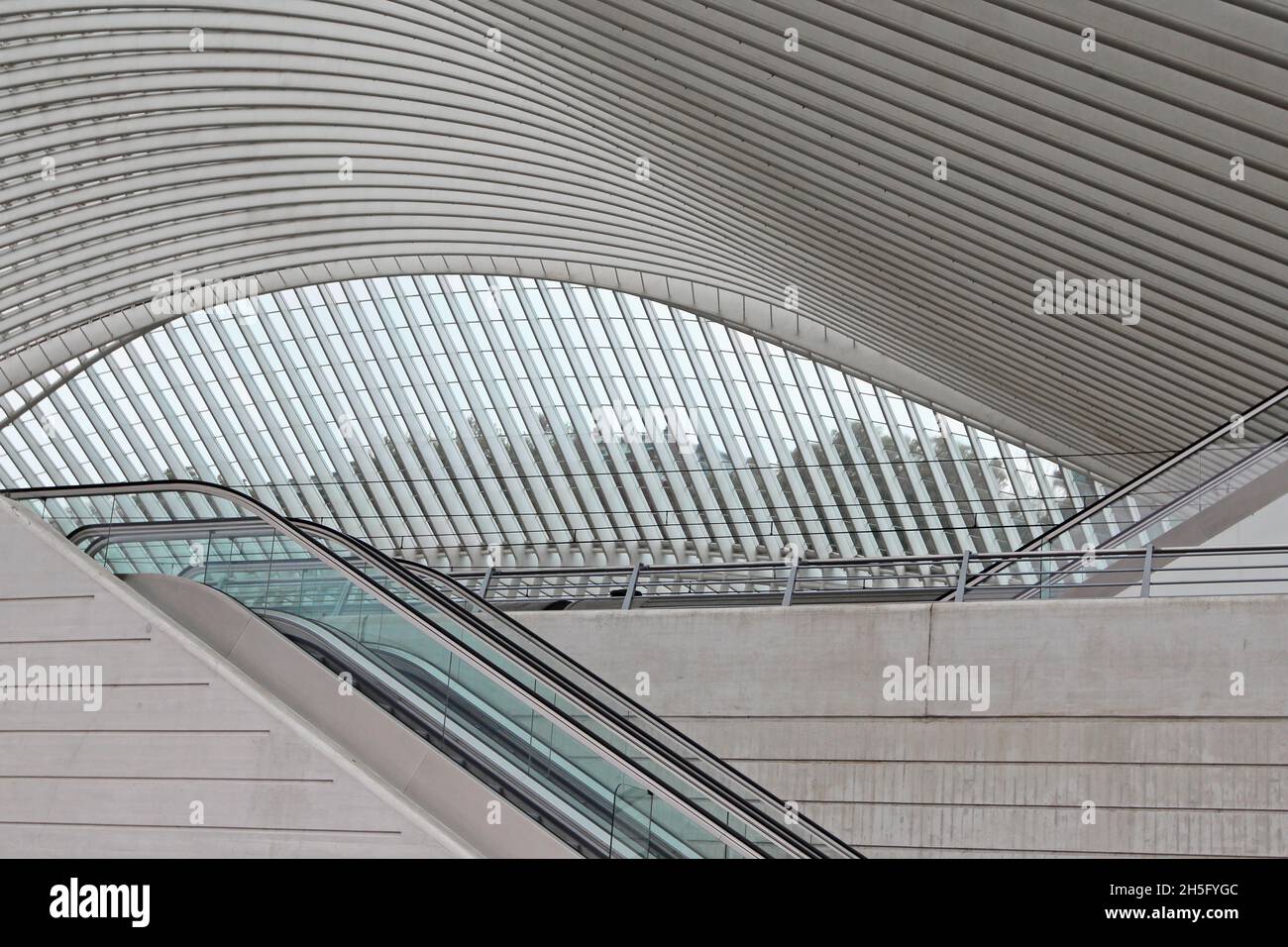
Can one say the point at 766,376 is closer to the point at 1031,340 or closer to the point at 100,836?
the point at 1031,340

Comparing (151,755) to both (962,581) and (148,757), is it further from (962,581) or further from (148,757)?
(962,581)

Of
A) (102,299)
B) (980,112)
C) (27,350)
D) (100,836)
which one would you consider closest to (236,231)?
(102,299)

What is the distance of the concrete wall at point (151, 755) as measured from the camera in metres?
7.95

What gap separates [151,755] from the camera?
870 cm

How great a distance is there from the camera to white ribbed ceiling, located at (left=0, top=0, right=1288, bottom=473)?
1520 centimetres

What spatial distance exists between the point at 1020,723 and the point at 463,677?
4.96 m

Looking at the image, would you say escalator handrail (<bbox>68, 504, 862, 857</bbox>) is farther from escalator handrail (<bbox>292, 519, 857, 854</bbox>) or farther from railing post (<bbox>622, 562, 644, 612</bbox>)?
railing post (<bbox>622, 562, 644, 612</bbox>)

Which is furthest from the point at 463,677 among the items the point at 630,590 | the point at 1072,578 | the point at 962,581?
the point at 1072,578

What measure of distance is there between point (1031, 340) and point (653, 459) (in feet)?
48.0

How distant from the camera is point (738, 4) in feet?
51.9

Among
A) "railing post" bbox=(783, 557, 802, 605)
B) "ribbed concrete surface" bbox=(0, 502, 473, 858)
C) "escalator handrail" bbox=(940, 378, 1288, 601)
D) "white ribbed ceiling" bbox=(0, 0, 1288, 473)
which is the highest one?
"white ribbed ceiling" bbox=(0, 0, 1288, 473)

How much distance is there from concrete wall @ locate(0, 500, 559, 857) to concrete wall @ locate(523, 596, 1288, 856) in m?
4.82

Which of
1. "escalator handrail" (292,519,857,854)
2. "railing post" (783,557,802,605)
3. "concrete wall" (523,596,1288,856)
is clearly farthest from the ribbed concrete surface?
"railing post" (783,557,802,605)
